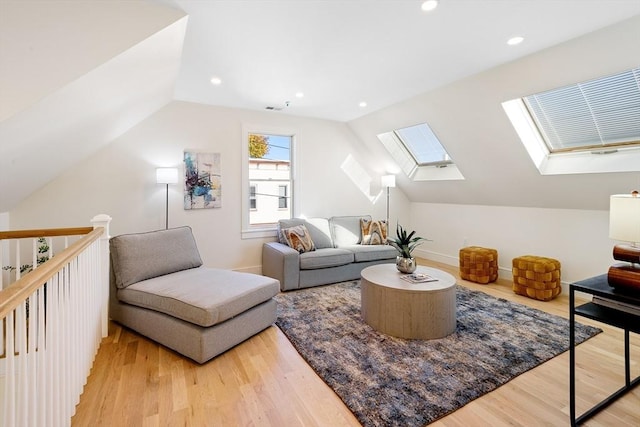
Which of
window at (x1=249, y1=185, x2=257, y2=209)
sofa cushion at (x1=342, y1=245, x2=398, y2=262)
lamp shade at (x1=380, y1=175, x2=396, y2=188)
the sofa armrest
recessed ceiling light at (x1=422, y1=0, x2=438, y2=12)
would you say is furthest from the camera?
lamp shade at (x1=380, y1=175, x2=396, y2=188)

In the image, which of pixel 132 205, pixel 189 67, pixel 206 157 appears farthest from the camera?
pixel 206 157

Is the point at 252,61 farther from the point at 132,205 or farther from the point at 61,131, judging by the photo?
the point at 132,205

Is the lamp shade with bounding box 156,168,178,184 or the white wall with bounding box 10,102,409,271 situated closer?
the white wall with bounding box 10,102,409,271

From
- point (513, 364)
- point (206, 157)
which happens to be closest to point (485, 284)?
point (513, 364)

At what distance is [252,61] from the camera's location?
2.89 meters

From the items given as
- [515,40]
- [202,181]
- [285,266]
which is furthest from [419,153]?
[202,181]

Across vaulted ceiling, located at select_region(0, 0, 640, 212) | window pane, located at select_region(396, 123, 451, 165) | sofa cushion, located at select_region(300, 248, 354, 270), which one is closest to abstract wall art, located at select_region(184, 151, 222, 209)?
vaulted ceiling, located at select_region(0, 0, 640, 212)

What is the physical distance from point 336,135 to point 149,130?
286 centimetres

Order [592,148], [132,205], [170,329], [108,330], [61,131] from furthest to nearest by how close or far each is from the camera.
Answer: [132,205], [592,148], [108,330], [170,329], [61,131]

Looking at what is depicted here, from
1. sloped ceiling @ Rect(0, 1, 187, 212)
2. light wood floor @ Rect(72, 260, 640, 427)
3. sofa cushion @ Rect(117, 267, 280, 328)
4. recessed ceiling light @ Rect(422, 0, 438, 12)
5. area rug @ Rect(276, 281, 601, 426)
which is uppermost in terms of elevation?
recessed ceiling light @ Rect(422, 0, 438, 12)

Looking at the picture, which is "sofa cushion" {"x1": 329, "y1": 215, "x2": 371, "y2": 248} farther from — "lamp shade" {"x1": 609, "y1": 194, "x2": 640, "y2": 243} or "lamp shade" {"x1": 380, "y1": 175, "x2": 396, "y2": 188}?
"lamp shade" {"x1": 609, "y1": 194, "x2": 640, "y2": 243}

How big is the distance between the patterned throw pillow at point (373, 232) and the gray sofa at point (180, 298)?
237 cm

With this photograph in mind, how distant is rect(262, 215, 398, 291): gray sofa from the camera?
3951 mm

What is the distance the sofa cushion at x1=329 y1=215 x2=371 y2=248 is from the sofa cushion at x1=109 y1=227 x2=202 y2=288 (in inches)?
87.5
